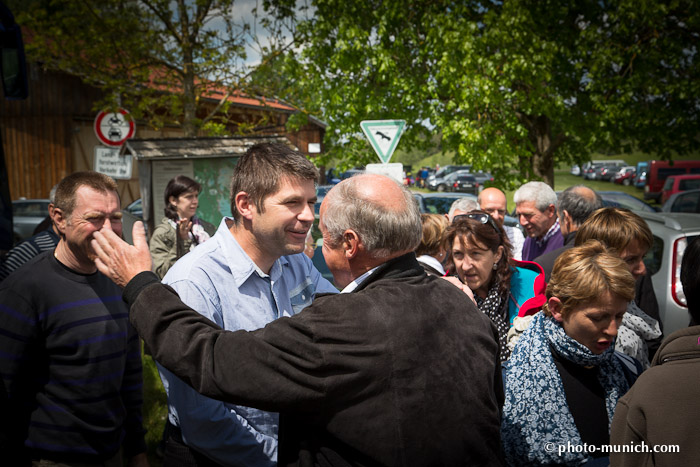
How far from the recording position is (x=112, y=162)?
8.85 m

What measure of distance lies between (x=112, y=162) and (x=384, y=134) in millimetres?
4433

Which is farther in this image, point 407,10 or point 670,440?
point 407,10

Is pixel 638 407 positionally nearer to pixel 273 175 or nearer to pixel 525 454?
pixel 525 454

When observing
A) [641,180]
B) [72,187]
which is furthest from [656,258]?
[641,180]

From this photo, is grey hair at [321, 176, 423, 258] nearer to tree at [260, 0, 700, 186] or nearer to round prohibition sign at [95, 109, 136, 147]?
round prohibition sign at [95, 109, 136, 147]

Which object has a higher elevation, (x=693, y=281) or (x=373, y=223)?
(x=373, y=223)

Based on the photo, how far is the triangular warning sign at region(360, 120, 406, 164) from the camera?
7797 millimetres

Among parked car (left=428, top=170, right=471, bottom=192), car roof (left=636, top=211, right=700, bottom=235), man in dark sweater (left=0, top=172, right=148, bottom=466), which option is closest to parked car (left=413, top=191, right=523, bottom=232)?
car roof (left=636, top=211, right=700, bottom=235)

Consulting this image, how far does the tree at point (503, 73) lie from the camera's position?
1089 centimetres

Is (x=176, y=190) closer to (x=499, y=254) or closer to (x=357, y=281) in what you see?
(x=499, y=254)

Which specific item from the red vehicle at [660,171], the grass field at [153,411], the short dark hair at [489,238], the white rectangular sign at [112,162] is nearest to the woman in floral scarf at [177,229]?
the grass field at [153,411]

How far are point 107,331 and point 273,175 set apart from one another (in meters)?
1.15

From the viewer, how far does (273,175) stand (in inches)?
90.8

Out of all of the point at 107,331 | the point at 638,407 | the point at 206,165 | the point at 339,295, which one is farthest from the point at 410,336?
the point at 206,165
